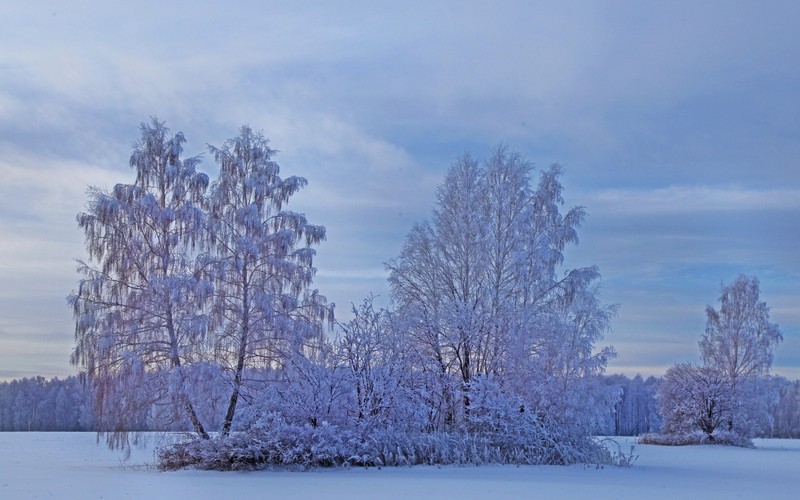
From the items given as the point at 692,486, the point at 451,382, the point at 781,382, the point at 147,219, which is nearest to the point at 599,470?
the point at 692,486

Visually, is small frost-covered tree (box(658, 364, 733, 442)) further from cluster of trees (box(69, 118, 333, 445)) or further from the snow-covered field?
cluster of trees (box(69, 118, 333, 445))

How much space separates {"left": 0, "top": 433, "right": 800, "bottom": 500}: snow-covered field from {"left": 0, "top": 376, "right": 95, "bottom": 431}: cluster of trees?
50626mm

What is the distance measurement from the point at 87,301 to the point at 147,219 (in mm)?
2640

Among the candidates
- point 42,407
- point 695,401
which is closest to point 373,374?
point 695,401

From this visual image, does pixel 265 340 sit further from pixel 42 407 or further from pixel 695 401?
pixel 42 407

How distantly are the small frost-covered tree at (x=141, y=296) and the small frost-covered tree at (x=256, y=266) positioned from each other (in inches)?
27.5

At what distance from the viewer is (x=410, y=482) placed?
1415cm

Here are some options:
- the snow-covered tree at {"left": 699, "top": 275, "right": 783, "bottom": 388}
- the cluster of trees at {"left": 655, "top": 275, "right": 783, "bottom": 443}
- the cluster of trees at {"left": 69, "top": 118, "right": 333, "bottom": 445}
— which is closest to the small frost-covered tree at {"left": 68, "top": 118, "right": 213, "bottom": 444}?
the cluster of trees at {"left": 69, "top": 118, "right": 333, "bottom": 445}

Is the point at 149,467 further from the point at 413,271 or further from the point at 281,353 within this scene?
the point at 413,271

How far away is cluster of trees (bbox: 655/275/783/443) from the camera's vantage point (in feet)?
116

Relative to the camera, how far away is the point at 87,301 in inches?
834

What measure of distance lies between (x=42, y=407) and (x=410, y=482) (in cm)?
6580

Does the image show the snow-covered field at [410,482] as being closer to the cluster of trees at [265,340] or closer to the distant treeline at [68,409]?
the cluster of trees at [265,340]

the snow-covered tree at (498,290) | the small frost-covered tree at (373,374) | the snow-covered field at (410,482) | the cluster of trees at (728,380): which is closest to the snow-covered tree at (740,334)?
the cluster of trees at (728,380)
